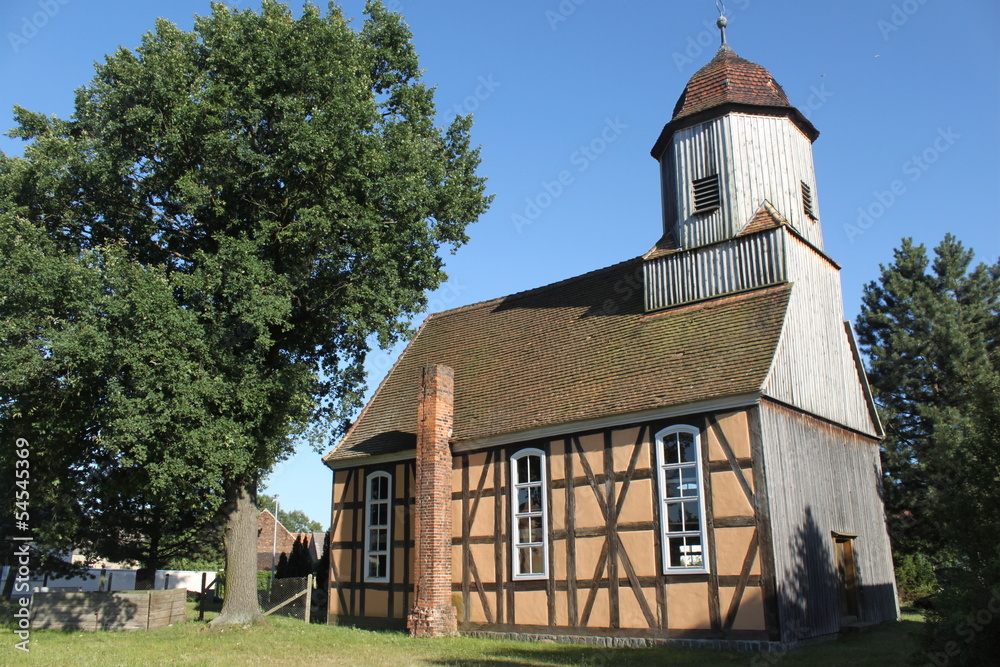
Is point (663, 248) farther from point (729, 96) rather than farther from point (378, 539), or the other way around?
point (378, 539)

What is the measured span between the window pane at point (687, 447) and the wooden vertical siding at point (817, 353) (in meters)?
1.70

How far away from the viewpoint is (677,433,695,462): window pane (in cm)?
1470

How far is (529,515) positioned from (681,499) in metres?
3.71

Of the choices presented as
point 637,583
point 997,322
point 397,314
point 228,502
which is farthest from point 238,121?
point 997,322

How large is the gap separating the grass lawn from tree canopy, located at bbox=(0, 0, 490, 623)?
2.05 metres

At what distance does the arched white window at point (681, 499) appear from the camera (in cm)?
1420

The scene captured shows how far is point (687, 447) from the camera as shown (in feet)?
48.5

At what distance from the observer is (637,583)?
14719mm

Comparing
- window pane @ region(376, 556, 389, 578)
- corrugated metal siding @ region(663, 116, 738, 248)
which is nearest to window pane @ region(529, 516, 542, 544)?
window pane @ region(376, 556, 389, 578)

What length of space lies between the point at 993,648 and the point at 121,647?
47.1 feet

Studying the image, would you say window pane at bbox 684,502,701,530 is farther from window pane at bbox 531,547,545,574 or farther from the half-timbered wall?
window pane at bbox 531,547,545,574

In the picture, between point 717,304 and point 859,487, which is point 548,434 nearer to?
point 717,304

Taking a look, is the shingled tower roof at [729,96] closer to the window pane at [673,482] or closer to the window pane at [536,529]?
the window pane at [673,482]

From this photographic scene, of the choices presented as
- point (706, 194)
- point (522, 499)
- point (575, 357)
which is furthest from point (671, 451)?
point (706, 194)
